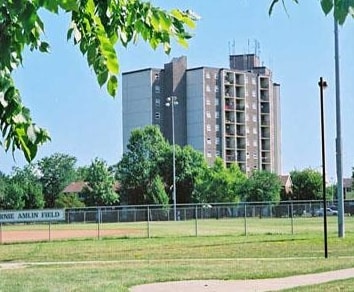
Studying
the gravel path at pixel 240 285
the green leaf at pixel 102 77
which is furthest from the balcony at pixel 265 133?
the green leaf at pixel 102 77

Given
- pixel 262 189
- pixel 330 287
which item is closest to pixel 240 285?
pixel 330 287

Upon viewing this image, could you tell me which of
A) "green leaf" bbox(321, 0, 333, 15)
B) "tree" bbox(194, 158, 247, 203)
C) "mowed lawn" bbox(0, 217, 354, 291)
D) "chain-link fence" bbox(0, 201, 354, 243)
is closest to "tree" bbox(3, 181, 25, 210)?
"tree" bbox(194, 158, 247, 203)

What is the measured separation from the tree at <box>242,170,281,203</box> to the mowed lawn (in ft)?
210

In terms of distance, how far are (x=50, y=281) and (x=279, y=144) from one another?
13856 cm

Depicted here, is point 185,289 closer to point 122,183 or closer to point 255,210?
point 255,210

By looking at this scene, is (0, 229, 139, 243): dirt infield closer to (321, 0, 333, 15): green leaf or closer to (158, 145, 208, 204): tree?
(321, 0, 333, 15): green leaf

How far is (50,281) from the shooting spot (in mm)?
16422

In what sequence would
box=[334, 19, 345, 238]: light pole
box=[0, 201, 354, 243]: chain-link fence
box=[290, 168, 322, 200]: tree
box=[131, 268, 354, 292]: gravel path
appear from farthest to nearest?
box=[290, 168, 322, 200]: tree, box=[0, 201, 354, 243]: chain-link fence, box=[334, 19, 345, 238]: light pole, box=[131, 268, 354, 292]: gravel path

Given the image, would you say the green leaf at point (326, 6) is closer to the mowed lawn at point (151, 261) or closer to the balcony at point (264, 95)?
the mowed lawn at point (151, 261)

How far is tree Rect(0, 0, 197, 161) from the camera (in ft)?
7.90

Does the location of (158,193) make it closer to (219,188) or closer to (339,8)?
(219,188)

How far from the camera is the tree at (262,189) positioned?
102 meters

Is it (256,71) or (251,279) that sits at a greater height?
(256,71)

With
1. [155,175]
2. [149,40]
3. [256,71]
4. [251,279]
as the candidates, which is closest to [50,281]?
[251,279]
